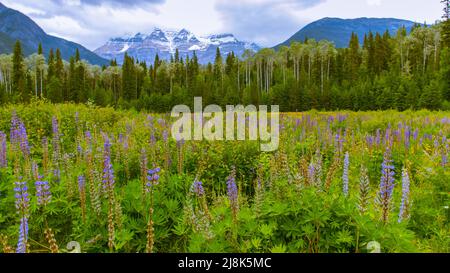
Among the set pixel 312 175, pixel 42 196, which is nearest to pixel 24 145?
pixel 42 196

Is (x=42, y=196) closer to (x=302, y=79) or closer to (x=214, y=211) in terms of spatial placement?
(x=214, y=211)

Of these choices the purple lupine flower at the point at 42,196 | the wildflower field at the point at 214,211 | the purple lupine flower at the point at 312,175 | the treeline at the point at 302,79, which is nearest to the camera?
the wildflower field at the point at 214,211

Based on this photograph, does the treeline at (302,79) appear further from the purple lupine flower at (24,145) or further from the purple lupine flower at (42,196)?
the purple lupine flower at (42,196)

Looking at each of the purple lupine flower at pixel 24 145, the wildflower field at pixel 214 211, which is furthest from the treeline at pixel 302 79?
the purple lupine flower at pixel 24 145

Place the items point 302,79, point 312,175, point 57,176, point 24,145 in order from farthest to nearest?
point 302,79, point 24,145, point 57,176, point 312,175

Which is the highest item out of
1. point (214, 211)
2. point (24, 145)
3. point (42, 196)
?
point (24, 145)

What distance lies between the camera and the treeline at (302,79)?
145 ft

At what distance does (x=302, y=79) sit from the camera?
61.0 meters

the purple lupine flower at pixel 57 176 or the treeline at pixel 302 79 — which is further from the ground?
the treeline at pixel 302 79

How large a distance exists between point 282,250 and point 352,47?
71.6m

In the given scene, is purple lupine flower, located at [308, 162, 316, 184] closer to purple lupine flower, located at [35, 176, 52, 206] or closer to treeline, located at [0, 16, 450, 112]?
purple lupine flower, located at [35, 176, 52, 206]

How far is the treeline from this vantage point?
44.1 meters

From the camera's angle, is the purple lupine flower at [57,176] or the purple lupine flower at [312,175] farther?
the purple lupine flower at [57,176]
